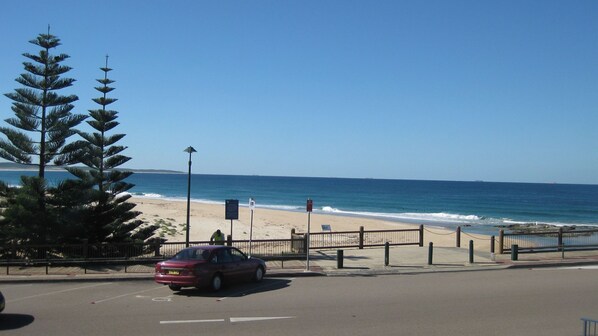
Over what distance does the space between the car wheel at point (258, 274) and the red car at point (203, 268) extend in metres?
0.26

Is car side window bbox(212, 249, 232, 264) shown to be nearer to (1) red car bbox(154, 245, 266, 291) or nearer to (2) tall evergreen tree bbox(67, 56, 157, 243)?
(1) red car bbox(154, 245, 266, 291)

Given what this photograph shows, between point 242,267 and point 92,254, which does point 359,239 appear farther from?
point 92,254

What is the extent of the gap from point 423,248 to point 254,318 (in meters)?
14.5

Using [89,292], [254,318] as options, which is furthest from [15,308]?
[254,318]

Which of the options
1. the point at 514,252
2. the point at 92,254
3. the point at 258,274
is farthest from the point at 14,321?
the point at 514,252

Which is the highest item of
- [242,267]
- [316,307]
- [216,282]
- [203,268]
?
[203,268]

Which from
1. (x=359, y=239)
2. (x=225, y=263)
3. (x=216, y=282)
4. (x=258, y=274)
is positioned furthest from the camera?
(x=359, y=239)

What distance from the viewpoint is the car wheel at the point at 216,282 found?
45.6ft

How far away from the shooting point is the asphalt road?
32.2 feet

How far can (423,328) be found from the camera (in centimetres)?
983

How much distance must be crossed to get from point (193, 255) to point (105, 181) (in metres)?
11.6

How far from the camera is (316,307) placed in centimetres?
1182

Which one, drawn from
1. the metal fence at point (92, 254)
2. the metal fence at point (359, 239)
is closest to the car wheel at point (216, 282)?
the metal fence at point (92, 254)

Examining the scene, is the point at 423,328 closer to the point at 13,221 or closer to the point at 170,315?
the point at 170,315
